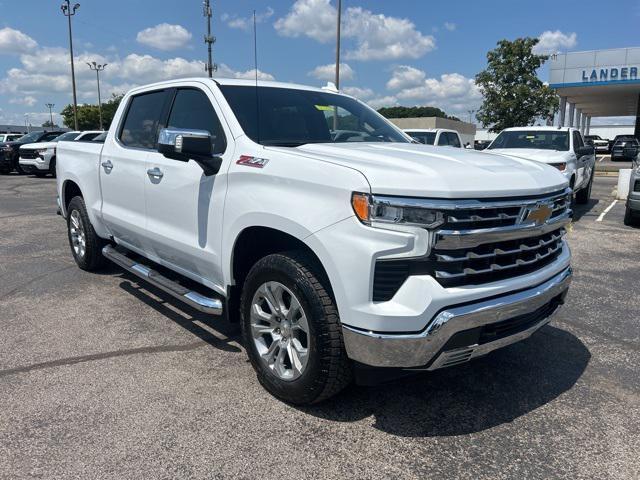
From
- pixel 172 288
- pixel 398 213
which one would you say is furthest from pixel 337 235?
pixel 172 288

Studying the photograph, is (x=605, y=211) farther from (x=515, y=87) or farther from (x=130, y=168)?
(x=515, y=87)

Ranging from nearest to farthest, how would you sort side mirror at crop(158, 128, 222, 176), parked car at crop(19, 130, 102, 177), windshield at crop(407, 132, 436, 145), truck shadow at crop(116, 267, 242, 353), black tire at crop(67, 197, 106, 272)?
side mirror at crop(158, 128, 222, 176) → truck shadow at crop(116, 267, 242, 353) → black tire at crop(67, 197, 106, 272) → windshield at crop(407, 132, 436, 145) → parked car at crop(19, 130, 102, 177)

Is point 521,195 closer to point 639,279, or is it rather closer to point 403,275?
point 403,275

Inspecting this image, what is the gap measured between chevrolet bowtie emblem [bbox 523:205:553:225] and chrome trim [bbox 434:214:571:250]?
2 centimetres

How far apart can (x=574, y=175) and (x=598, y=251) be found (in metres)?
3.15

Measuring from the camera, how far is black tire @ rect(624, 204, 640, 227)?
30.5 feet

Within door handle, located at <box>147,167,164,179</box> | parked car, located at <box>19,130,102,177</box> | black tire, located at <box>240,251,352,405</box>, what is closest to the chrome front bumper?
black tire, located at <box>240,251,352,405</box>

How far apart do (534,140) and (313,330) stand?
9918 millimetres

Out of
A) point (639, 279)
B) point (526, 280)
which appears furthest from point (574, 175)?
point (526, 280)

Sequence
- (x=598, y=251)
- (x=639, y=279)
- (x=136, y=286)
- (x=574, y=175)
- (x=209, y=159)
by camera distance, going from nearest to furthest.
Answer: (x=209, y=159), (x=136, y=286), (x=639, y=279), (x=598, y=251), (x=574, y=175)

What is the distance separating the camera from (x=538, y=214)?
2.93m

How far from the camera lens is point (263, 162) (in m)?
3.14

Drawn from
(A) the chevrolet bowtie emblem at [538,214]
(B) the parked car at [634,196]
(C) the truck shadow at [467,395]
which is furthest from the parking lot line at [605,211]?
(A) the chevrolet bowtie emblem at [538,214]

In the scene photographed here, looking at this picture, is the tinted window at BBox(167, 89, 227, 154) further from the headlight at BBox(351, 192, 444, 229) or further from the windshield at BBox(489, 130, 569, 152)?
the windshield at BBox(489, 130, 569, 152)
